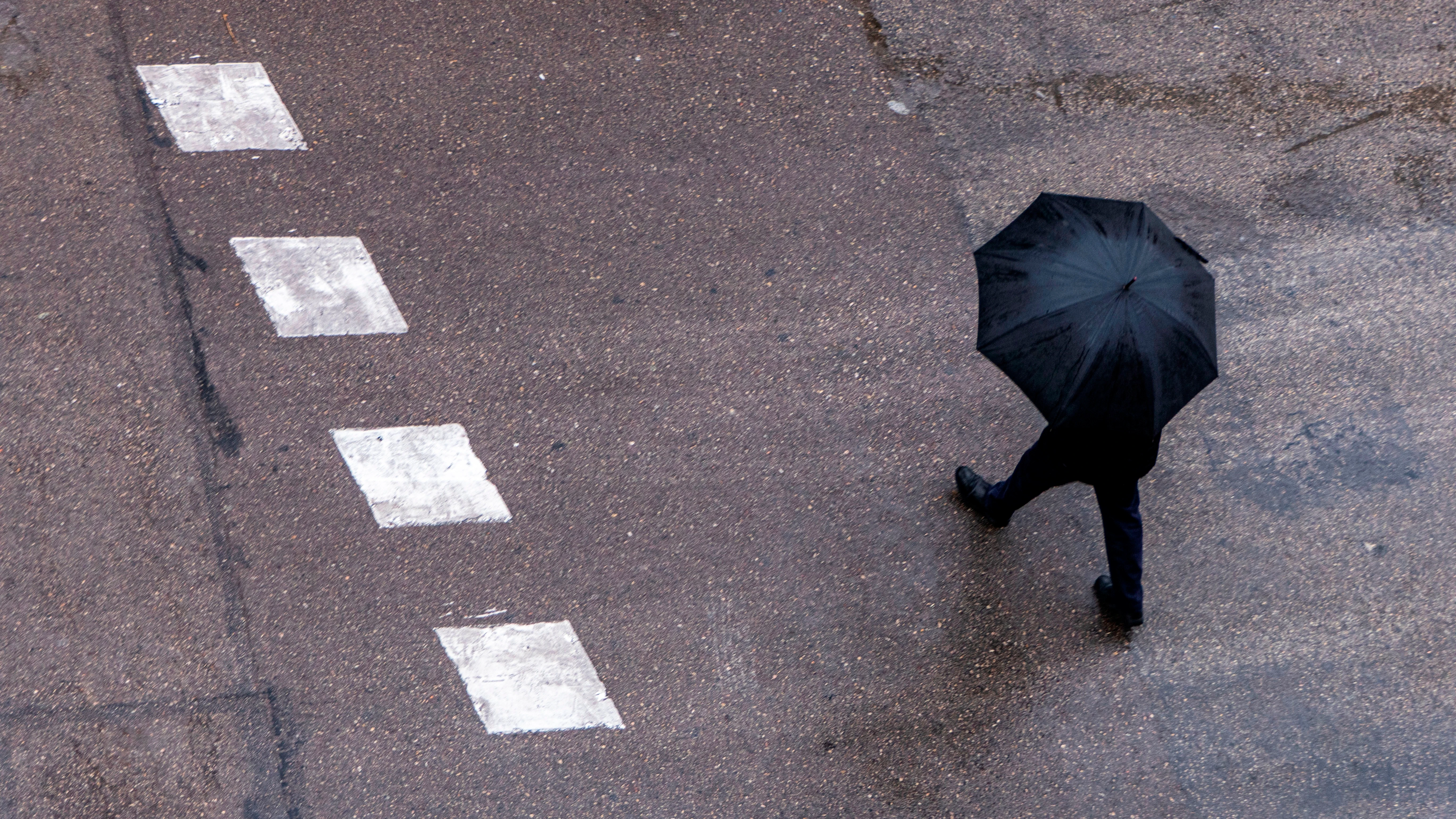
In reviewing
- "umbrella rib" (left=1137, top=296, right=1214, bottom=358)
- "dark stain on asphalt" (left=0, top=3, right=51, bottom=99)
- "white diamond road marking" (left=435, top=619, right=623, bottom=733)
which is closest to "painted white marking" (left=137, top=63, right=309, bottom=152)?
"dark stain on asphalt" (left=0, top=3, right=51, bottom=99)

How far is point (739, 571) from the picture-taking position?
4.86 m

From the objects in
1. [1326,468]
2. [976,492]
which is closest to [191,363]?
[976,492]

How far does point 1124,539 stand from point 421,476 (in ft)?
9.70

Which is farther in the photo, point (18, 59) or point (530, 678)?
point (18, 59)

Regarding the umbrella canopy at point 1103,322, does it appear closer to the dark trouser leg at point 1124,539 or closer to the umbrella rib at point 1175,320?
the umbrella rib at point 1175,320

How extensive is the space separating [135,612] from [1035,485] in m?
3.69

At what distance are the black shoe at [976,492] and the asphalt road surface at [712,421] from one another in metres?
0.09

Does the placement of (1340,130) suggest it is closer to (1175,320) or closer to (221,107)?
(1175,320)

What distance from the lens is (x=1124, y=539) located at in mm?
4477

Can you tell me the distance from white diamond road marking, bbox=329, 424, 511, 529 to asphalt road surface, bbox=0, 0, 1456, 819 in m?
0.07

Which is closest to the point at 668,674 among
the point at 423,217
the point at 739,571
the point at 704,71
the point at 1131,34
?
the point at 739,571

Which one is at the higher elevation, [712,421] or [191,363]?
[191,363]

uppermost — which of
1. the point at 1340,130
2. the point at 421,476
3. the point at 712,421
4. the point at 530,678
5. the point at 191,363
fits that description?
the point at 1340,130

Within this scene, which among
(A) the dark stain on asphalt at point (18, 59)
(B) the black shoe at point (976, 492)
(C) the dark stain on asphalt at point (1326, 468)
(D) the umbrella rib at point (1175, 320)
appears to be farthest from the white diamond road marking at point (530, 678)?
(A) the dark stain on asphalt at point (18, 59)
